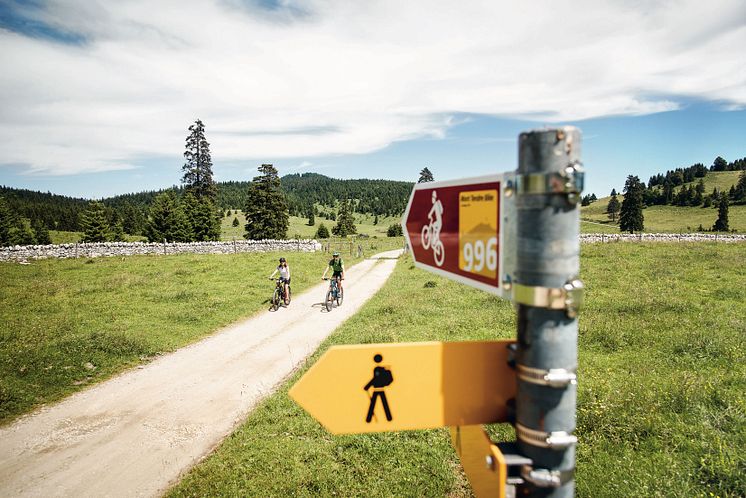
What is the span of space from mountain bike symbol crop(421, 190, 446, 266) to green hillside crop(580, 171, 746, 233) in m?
88.9

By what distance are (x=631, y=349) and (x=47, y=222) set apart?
159 m

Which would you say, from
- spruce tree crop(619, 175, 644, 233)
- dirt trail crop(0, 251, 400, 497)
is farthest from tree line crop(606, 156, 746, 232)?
dirt trail crop(0, 251, 400, 497)

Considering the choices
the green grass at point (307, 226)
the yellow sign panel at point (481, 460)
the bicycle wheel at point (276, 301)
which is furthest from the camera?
the green grass at point (307, 226)

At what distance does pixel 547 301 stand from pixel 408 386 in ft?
2.43

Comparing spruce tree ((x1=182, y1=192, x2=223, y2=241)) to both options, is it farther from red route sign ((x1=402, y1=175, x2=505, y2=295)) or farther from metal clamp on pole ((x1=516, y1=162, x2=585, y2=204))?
metal clamp on pole ((x1=516, y1=162, x2=585, y2=204))

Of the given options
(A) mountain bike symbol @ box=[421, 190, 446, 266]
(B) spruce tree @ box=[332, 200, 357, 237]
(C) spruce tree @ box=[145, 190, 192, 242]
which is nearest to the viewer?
(A) mountain bike symbol @ box=[421, 190, 446, 266]

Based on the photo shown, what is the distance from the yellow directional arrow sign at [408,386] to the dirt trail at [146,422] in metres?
5.69

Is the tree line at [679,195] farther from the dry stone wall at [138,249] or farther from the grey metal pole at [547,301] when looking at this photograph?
the grey metal pole at [547,301]

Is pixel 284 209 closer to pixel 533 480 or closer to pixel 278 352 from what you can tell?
pixel 278 352

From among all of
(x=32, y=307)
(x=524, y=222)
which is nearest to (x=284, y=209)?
(x=32, y=307)

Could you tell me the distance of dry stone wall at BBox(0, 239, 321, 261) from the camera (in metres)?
32.1

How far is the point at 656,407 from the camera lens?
269 inches

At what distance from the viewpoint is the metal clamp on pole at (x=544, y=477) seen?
57.1 inches

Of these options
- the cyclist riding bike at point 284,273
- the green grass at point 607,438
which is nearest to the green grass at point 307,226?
the cyclist riding bike at point 284,273
